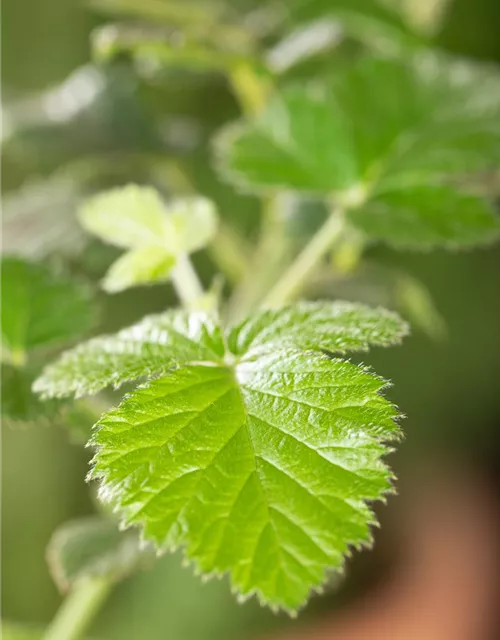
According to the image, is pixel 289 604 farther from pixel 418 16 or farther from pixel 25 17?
pixel 25 17

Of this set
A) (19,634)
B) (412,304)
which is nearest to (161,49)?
(412,304)

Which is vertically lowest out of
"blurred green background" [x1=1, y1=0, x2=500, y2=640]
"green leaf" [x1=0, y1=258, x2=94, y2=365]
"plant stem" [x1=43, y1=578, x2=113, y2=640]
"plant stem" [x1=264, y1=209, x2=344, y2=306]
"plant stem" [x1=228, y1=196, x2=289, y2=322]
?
"blurred green background" [x1=1, y1=0, x2=500, y2=640]

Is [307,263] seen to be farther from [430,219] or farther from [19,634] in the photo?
[19,634]

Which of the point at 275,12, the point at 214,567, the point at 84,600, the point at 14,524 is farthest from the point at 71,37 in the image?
the point at 214,567

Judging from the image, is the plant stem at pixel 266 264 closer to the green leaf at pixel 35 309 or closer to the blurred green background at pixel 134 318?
the green leaf at pixel 35 309

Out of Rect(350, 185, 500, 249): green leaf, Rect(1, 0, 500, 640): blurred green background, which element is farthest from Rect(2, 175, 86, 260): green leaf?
Rect(1, 0, 500, 640): blurred green background

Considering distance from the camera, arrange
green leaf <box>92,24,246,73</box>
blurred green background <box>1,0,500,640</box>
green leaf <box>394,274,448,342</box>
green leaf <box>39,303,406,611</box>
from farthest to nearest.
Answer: blurred green background <box>1,0,500,640</box> → green leaf <box>394,274,448,342</box> → green leaf <box>92,24,246,73</box> → green leaf <box>39,303,406,611</box>

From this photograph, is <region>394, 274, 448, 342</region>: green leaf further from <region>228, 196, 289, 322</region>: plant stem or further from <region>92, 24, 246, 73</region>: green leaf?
<region>92, 24, 246, 73</region>: green leaf
